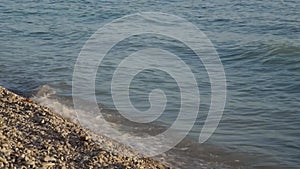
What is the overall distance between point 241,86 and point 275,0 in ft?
34.6

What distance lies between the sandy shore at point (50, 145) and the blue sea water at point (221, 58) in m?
1.21

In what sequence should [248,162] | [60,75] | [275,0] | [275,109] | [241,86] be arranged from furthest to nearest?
[275,0] → [60,75] → [241,86] → [275,109] → [248,162]

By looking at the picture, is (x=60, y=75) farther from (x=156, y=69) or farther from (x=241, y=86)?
(x=241, y=86)

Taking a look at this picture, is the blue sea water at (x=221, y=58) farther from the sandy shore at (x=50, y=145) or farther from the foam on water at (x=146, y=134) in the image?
the sandy shore at (x=50, y=145)

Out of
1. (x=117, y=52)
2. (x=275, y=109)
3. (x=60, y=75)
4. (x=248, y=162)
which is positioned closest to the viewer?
(x=248, y=162)

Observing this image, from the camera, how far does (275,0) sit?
864 inches

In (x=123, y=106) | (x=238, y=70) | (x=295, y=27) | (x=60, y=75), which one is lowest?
(x=60, y=75)

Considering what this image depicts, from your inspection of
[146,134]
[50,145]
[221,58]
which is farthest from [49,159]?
[221,58]

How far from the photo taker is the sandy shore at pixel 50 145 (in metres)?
7.07

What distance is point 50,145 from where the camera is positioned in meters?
7.75

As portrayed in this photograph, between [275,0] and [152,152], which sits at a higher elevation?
[275,0]

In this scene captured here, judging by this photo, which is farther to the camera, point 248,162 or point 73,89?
point 73,89

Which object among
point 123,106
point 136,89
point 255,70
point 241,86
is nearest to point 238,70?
point 255,70

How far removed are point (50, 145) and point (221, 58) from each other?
8.60 m
